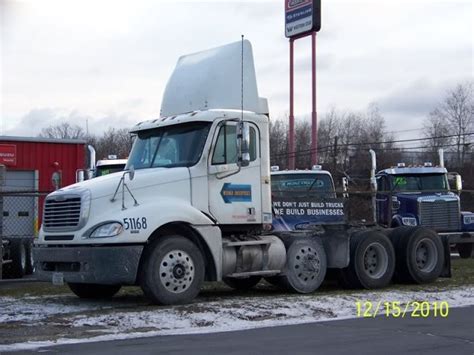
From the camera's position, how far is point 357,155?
56125 mm

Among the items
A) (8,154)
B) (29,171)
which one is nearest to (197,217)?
(8,154)

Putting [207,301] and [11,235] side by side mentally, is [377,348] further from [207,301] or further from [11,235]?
[11,235]

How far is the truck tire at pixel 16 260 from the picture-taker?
17.4 meters

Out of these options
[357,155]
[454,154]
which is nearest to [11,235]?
[357,155]

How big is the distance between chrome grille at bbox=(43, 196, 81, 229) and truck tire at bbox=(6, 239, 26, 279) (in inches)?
250

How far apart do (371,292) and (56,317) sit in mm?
5652

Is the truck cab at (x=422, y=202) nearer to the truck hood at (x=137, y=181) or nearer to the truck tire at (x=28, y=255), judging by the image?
the truck tire at (x=28, y=255)

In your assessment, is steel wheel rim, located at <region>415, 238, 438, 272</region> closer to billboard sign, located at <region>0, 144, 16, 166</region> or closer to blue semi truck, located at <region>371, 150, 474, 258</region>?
blue semi truck, located at <region>371, 150, 474, 258</region>

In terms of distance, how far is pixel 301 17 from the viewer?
3959 cm

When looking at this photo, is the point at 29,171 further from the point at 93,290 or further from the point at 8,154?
the point at 93,290

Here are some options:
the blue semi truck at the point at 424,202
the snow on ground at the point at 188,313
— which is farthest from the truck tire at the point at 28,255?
the blue semi truck at the point at 424,202

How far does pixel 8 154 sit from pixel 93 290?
27.6ft

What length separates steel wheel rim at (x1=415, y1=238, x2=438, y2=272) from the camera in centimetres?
1476
